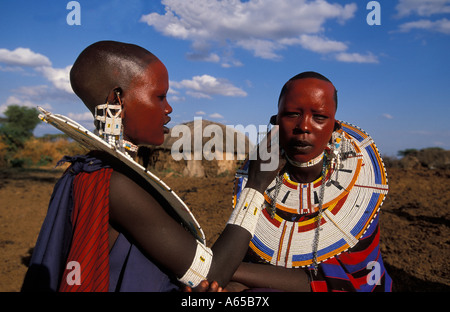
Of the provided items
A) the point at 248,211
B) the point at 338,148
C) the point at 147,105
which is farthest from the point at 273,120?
the point at 147,105

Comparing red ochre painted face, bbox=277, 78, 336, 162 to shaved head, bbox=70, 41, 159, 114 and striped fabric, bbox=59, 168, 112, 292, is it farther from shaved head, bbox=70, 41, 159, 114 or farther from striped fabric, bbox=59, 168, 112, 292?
striped fabric, bbox=59, 168, 112, 292

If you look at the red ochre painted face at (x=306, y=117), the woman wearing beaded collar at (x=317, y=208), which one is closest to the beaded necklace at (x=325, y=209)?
the woman wearing beaded collar at (x=317, y=208)

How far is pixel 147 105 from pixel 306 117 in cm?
101

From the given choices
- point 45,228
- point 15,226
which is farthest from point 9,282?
point 45,228

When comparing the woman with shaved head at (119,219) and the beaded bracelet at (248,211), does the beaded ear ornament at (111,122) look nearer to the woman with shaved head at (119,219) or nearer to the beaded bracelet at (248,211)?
the woman with shaved head at (119,219)

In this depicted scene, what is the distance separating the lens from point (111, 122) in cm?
181

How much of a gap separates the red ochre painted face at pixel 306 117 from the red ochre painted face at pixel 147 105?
824 millimetres

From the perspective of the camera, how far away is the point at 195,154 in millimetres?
15734

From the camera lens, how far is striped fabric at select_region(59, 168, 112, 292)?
153cm

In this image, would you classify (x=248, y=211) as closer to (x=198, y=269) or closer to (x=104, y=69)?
(x=198, y=269)

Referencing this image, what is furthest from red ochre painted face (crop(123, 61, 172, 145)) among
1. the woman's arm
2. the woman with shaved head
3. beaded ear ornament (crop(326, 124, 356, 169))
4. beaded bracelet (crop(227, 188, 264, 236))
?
beaded ear ornament (crop(326, 124, 356, 169))

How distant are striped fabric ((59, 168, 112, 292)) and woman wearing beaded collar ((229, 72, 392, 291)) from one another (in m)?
0.90

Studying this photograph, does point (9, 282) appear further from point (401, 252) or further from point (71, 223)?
point (401, 252)
